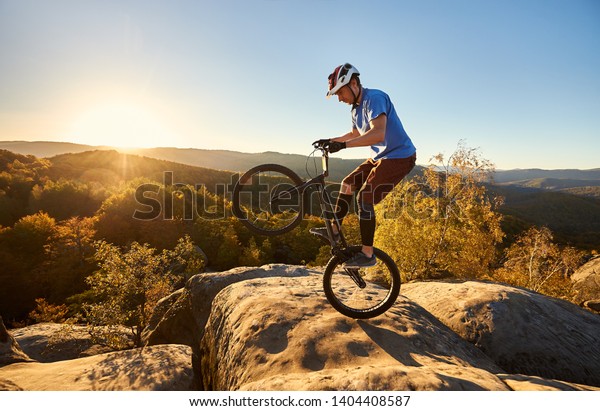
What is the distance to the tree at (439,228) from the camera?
24719 millimetres

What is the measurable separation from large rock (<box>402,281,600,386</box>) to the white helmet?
6.76m

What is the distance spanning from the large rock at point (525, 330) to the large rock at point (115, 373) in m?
8.49

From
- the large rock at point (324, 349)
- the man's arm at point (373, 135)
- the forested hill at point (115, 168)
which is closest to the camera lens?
the large rock at point (324, 349)

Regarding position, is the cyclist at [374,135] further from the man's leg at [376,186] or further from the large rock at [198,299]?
the large rock at [198,299]

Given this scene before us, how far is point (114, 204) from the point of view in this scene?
5106 cm

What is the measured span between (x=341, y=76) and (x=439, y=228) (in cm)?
2479

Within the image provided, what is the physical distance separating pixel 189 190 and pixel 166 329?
6068 centimetres

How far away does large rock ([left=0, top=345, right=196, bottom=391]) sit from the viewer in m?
9.40

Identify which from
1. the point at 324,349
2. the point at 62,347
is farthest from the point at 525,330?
the point at 62,347

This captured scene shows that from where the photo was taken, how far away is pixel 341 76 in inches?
205

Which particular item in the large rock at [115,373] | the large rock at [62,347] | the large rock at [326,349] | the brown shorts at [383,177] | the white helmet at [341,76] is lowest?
the large rock at [62,347]

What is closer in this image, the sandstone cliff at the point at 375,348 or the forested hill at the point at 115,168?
the sandstone cliff at the point at 375,348

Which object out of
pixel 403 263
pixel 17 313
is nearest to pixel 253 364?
pixel 403 263
